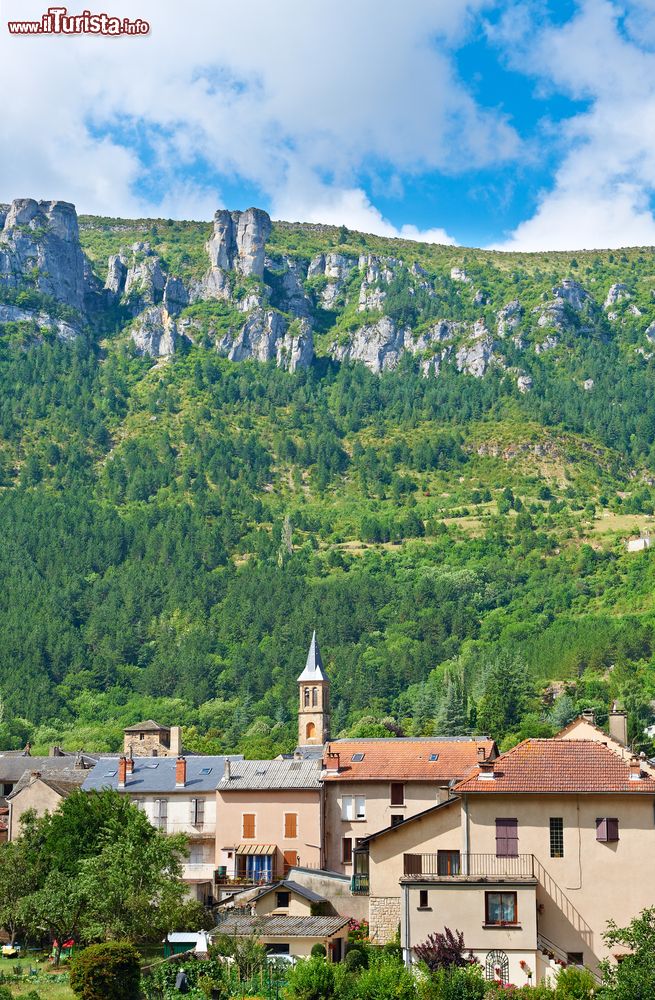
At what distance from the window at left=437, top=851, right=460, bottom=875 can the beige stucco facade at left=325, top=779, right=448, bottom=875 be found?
16226 millimetres

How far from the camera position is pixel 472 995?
49312 mm

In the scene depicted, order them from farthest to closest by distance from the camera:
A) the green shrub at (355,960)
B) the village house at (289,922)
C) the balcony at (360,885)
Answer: the balcony at (360,885) < the village house at (289,922) < the green shrub at (355,960)

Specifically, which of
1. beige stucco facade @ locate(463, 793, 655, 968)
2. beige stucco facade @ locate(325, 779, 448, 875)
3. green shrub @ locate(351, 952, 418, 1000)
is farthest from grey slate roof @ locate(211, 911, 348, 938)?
beige stucco facade @ locate(325, 779, 448, 875)

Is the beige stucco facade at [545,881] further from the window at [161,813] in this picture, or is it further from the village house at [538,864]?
the window at [161,813]

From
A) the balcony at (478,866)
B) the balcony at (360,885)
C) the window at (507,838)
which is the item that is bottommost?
the balcony at (360,885)

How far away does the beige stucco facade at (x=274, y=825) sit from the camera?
A: 76.5 metres

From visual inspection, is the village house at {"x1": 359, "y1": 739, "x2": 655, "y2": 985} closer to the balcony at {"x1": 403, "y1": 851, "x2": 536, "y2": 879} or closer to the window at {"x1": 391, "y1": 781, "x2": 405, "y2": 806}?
the balcony at {"x1": 403, "y1": 851, "x2": 536, "y2": 879}

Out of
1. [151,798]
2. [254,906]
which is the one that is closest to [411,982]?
[254,906]

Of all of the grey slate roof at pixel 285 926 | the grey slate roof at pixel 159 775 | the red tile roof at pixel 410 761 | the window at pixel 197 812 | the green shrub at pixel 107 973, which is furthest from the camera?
the grey slate roof at pixel 159 775

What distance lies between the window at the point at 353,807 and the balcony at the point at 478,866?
18.7m

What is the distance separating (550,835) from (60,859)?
83.4 ft

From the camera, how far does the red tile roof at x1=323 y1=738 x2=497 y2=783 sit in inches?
2948

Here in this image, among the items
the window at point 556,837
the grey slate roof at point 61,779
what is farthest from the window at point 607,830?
the grey slate roof at point 61,779

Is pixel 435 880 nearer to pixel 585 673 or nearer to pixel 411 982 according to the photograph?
pixel 411 982
